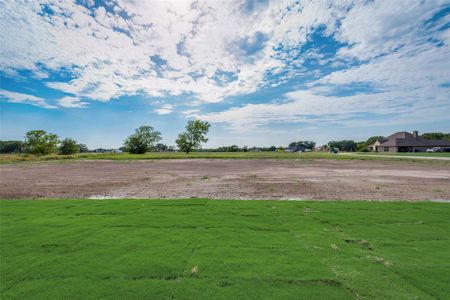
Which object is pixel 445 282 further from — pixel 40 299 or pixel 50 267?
pixel 50 267

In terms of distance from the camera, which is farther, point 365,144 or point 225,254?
point 365,144

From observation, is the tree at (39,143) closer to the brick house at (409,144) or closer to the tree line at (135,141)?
the tree line at (135,141)

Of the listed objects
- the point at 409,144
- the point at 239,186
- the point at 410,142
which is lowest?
the point at 239,186

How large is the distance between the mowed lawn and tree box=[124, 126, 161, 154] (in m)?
90.9

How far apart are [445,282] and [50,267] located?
6290mm

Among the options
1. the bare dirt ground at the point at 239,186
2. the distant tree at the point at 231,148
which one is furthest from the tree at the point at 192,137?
the bare dirt ground at the point at 239,186

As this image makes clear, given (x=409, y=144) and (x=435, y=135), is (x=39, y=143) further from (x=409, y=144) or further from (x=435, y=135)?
(x=435, y=135)

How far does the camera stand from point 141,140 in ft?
310

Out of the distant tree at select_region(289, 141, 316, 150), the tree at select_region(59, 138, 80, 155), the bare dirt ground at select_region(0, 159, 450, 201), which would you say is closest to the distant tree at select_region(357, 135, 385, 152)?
the distant tree at select_region(289, 141, 316, 150)

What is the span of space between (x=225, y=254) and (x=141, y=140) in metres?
98.2

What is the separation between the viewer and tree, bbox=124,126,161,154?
3612 inches

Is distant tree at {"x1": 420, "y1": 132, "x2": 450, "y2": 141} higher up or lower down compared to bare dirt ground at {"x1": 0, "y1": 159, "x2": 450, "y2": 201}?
higher up

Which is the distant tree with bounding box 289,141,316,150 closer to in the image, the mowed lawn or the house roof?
the house roof

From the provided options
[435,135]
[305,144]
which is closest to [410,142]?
[435,135]
